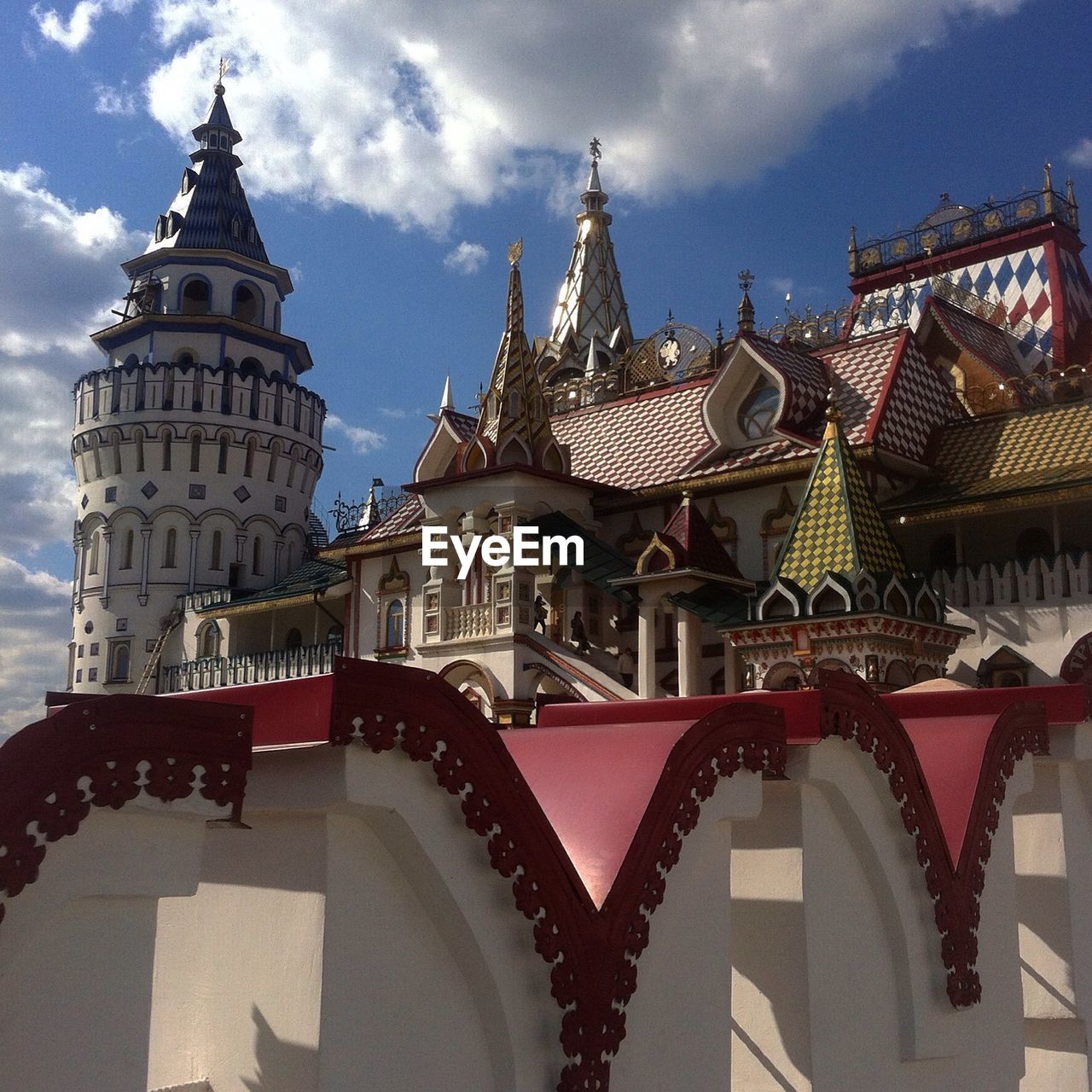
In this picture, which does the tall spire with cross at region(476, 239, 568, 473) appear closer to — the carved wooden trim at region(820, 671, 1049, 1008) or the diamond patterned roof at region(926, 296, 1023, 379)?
the diamond patterned roof at region(926, 296, 1023, 379)

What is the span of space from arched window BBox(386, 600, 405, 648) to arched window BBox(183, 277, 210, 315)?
16.7 meters

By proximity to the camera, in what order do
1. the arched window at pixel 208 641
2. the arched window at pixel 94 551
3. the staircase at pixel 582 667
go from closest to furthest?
the staircase at pixel 582 667
the arched window at pixel 208 641
the arched window at pixel 94 551

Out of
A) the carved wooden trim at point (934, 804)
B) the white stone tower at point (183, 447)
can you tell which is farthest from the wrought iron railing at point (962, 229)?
the carved wooden trim at point (934, 804)

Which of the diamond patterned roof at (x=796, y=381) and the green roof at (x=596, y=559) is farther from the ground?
the diamond patterned roof at (x=796, y=381)

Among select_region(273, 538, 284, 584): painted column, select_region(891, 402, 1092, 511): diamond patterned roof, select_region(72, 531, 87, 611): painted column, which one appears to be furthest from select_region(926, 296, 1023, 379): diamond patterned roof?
select_region(72, 531, 87, 611): painted column

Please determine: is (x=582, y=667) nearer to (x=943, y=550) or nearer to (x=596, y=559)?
(x=596, y=559)

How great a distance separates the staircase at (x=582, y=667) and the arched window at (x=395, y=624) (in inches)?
203

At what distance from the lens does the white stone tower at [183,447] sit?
115ft

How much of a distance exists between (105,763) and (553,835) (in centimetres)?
154

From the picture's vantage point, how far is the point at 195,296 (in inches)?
1464

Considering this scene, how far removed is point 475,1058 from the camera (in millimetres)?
3871

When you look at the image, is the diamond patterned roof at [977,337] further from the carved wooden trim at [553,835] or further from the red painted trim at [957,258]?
the carved wooden trim at [553,835]

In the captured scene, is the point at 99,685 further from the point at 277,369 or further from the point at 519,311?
the point at 519,311

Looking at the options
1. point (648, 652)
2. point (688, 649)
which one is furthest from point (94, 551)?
point (688, 649)
